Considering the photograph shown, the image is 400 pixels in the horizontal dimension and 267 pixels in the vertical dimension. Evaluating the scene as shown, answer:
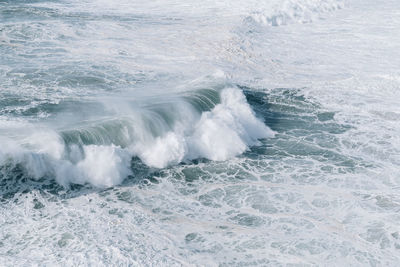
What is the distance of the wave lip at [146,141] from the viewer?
939 cm

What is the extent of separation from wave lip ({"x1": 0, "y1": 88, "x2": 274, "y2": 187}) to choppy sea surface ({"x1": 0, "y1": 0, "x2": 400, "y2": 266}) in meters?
0.03

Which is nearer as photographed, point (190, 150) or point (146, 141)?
point (146, 141)

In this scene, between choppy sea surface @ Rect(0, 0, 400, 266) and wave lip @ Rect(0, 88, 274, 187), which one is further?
wave lip @ Rect(0, 88, 274, 187)

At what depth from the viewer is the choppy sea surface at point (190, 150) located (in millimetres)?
7652

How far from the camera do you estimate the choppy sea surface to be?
7.65m

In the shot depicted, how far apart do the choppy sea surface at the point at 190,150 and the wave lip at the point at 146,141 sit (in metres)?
0.03

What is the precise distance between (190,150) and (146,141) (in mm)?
1020

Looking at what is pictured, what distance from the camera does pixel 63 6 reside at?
75.8 ft

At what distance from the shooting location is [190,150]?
10922 millimetres

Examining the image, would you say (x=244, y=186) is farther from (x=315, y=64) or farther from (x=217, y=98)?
(x=315, y=64)

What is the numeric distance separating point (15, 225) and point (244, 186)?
4298 millimetres

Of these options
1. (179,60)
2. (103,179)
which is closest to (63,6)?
(179,60)

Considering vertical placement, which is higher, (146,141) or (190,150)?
(146,141)

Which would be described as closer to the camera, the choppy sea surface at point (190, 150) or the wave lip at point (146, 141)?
the choppy sea surface at point (190, 150)
